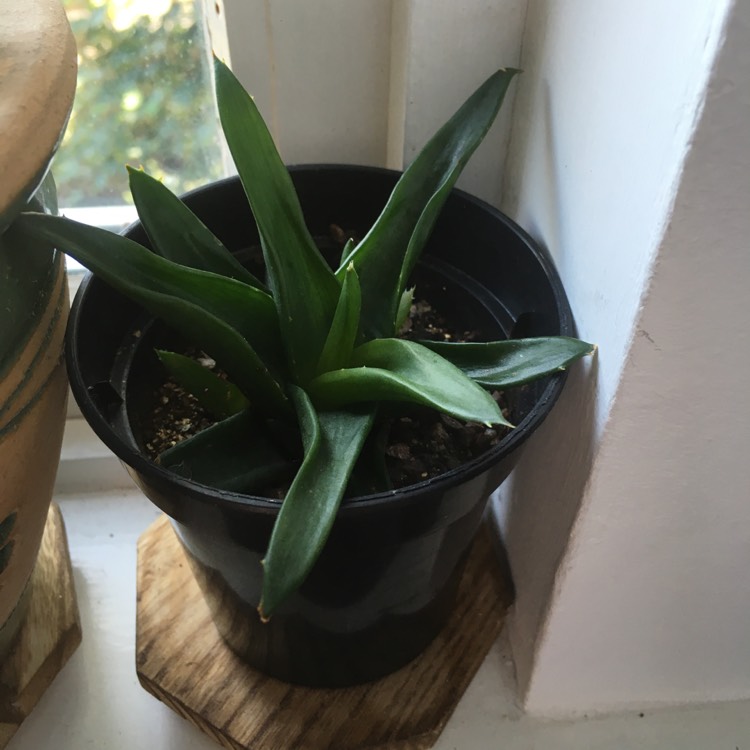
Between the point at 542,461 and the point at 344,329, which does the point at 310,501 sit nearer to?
the point at 344,329

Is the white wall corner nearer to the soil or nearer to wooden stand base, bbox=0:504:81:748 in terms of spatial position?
the soil

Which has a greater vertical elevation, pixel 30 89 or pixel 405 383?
pixel 30 89

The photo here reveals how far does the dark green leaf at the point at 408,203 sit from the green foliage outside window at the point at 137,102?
0.30 m

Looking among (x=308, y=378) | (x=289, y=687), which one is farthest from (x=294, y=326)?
(x=289, y=687)

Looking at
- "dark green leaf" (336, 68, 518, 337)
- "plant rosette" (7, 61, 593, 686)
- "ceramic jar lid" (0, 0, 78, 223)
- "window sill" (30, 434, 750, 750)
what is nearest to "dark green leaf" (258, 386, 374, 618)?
"plant rosette" (7, 61, 593, 686)

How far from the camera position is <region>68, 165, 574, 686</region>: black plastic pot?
0.50m

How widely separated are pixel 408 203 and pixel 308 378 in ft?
0.53

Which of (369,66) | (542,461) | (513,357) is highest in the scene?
(369,66)

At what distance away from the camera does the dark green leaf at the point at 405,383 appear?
0.46 metres

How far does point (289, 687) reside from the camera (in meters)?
0.71

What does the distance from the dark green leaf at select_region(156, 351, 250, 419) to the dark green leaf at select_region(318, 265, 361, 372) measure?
81 millimetres

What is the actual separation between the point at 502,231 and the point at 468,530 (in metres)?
0.25

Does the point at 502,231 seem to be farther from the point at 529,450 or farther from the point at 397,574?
the point at 397,574

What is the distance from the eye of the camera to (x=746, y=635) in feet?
2.29
